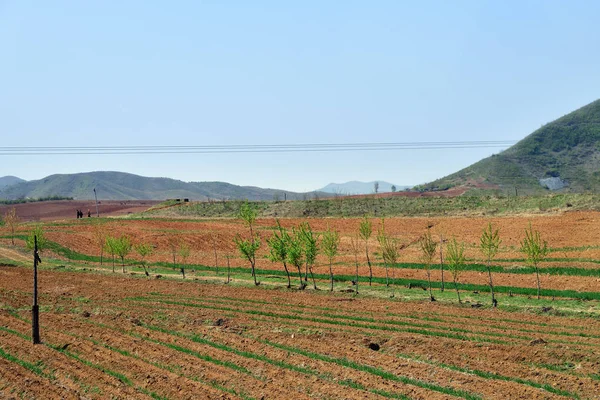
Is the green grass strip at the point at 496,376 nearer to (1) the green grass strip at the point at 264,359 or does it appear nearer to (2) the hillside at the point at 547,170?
(1) the green grass strip at the point at 264,359

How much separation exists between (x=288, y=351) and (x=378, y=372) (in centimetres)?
495

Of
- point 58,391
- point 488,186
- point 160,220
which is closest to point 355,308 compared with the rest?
point 58,391

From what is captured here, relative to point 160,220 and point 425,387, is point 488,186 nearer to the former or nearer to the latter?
point 160,220

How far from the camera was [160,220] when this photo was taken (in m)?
108

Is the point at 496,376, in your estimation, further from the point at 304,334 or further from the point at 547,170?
the point at 547,170

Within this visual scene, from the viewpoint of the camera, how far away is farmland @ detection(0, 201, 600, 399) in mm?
19828

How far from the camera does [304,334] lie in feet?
91.7

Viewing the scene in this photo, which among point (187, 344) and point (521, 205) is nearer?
point (187, 344)

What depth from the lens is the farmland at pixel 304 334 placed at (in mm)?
19828

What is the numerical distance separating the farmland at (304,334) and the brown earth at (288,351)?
9 cm

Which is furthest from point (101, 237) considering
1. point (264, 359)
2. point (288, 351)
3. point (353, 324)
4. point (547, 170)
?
point (547, 170)

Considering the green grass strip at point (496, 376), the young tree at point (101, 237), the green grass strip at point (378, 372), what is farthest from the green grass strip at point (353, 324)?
the young tree at point (101, 237)

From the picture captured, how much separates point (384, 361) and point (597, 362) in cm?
917

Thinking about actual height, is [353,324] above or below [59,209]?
below
